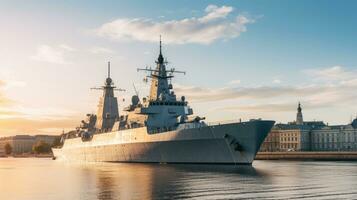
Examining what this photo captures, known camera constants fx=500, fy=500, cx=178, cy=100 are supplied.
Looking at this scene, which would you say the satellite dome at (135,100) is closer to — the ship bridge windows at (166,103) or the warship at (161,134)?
the warship at (161,134)

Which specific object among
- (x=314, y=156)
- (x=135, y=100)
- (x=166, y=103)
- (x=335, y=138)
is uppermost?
(x=135, y=100)

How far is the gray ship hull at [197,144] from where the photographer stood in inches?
1738

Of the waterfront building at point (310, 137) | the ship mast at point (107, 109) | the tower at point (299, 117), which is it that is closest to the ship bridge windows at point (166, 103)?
the ship mast at point (107, 109)

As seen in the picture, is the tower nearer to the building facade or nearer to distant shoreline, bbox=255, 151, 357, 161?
the building facade

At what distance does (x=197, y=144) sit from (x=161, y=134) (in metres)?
4.78

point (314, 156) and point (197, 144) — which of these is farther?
point (314, 156)

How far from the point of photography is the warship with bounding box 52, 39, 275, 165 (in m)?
44.6

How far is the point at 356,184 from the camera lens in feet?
94.9

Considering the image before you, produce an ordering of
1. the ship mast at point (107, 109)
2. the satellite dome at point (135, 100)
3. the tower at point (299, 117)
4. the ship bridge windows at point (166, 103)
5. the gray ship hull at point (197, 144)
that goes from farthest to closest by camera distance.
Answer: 1. the tower at point (299, 117)
2. the ship mast at point (107, 109)
3. the satellite dome at point (135, 100)
4. the ship bridge windows at point (166, 103)
5. the gray ship hull at point (197, 144)

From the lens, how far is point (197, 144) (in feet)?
153

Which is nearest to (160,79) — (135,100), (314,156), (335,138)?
(135,100)

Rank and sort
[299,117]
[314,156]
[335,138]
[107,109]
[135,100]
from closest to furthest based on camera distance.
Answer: [135,100] < [107,109] < [314,156] < [335,138] < [299,117]

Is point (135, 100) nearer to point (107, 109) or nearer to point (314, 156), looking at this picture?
point (107, 109)

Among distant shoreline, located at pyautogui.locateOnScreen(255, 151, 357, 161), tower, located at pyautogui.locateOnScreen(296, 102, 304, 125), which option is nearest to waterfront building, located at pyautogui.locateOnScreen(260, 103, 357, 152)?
tower, located at pyautogui.locateOnScreen(296, 102, 304, 125)
